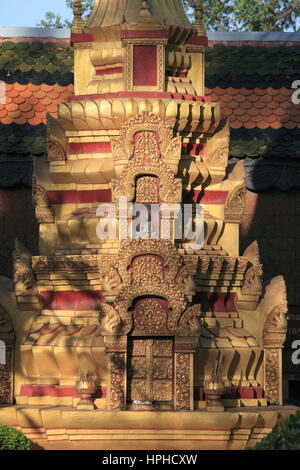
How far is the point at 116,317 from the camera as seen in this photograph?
1823 cm

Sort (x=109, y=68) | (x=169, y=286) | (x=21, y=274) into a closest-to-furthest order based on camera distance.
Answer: (x=169, y=286) → (x=21, y=274) → (x=109, y=68)

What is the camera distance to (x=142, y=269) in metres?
18.5

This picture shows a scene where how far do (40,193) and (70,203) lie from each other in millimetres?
597

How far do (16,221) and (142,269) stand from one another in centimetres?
760

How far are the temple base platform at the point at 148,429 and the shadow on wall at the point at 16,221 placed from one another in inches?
293

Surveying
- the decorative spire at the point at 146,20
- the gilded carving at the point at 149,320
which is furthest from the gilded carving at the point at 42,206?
the decorative spire at the point at 146,20


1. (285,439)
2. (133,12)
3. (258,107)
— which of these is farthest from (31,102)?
(285,439)

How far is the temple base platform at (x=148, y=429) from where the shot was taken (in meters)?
18.0

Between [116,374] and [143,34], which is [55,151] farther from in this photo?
[116,374]

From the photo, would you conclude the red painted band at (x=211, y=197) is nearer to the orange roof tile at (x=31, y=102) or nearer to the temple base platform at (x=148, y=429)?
the temple base platform at (x=148, y=429)
